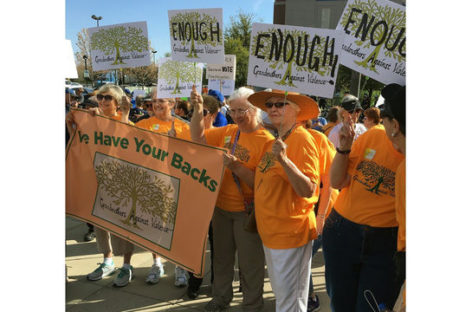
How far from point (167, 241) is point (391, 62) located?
2054mm

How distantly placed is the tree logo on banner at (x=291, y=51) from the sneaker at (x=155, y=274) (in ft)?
8.35

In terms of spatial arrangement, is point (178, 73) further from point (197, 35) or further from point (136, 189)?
point (136, 189)

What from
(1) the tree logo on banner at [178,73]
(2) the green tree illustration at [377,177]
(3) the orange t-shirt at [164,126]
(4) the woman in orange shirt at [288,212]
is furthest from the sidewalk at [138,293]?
(1) the tree logo on banner at [178,73]

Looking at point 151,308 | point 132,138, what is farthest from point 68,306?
point 132,138

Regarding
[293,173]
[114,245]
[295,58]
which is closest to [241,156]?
[293,173]

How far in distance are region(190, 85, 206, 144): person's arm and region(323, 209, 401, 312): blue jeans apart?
52.6 inches

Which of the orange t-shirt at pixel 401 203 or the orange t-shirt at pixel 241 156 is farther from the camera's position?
the orange t-shirt at pixel 241 156

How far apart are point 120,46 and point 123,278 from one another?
237 centimetres

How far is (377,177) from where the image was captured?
1932 millimetres

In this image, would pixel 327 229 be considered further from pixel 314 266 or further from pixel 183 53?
pixel 314 266

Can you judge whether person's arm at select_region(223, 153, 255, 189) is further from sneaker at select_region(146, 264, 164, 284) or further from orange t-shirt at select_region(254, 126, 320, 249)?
sneaker at select_region(146, 264, 164, 284)

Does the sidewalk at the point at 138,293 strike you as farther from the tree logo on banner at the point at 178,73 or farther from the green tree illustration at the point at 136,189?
the tree logo on banner at the point at 178,73

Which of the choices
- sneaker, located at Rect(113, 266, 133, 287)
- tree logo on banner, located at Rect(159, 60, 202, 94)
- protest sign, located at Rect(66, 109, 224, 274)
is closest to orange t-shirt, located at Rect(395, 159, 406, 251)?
protest sign, located at Rect(66, 109, 224, 274)

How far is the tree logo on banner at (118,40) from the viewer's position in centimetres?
320
